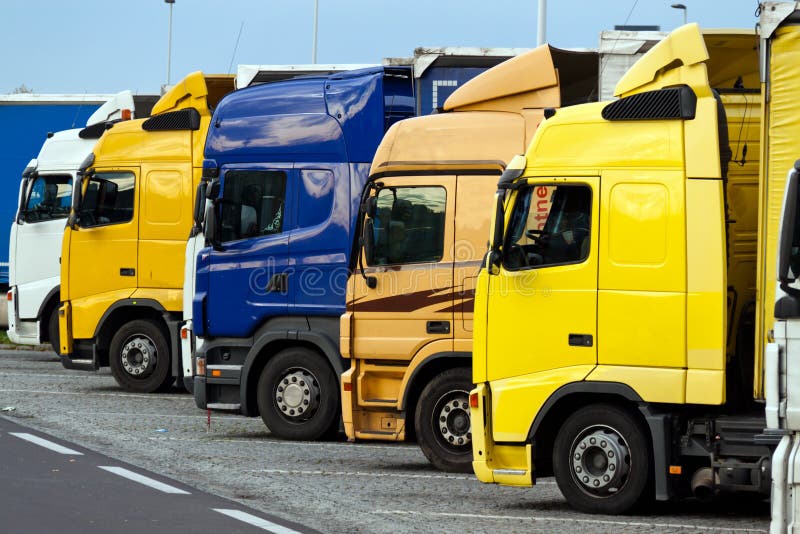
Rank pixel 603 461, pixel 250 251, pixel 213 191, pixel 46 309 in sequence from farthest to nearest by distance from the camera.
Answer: pixel 46 309 → pixel 213 191 → pixel 250 251 → pixel 603 461

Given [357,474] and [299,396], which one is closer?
[357,474]

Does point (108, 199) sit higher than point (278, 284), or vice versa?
point (108, 199)

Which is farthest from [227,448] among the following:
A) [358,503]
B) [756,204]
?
[756,204]

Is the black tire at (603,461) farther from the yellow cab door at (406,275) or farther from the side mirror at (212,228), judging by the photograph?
the side mirror at (212,228)

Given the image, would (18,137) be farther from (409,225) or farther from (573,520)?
(573,520)

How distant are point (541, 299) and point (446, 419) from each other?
252cm

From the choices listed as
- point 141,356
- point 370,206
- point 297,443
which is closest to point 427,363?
point 370,206

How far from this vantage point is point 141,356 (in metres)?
19.0

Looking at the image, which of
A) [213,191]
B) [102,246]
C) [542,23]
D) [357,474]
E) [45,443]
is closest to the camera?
[357,474]

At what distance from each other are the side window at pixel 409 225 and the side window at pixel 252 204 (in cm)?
186

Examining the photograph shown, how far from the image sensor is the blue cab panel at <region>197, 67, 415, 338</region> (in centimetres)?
1431

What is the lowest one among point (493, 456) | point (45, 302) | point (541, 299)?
point (493, 456)

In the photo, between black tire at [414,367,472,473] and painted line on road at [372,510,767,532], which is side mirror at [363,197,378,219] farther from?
painted line on road at [372,510,767,532]

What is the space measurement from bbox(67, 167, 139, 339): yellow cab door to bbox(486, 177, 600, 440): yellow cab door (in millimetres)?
9153
